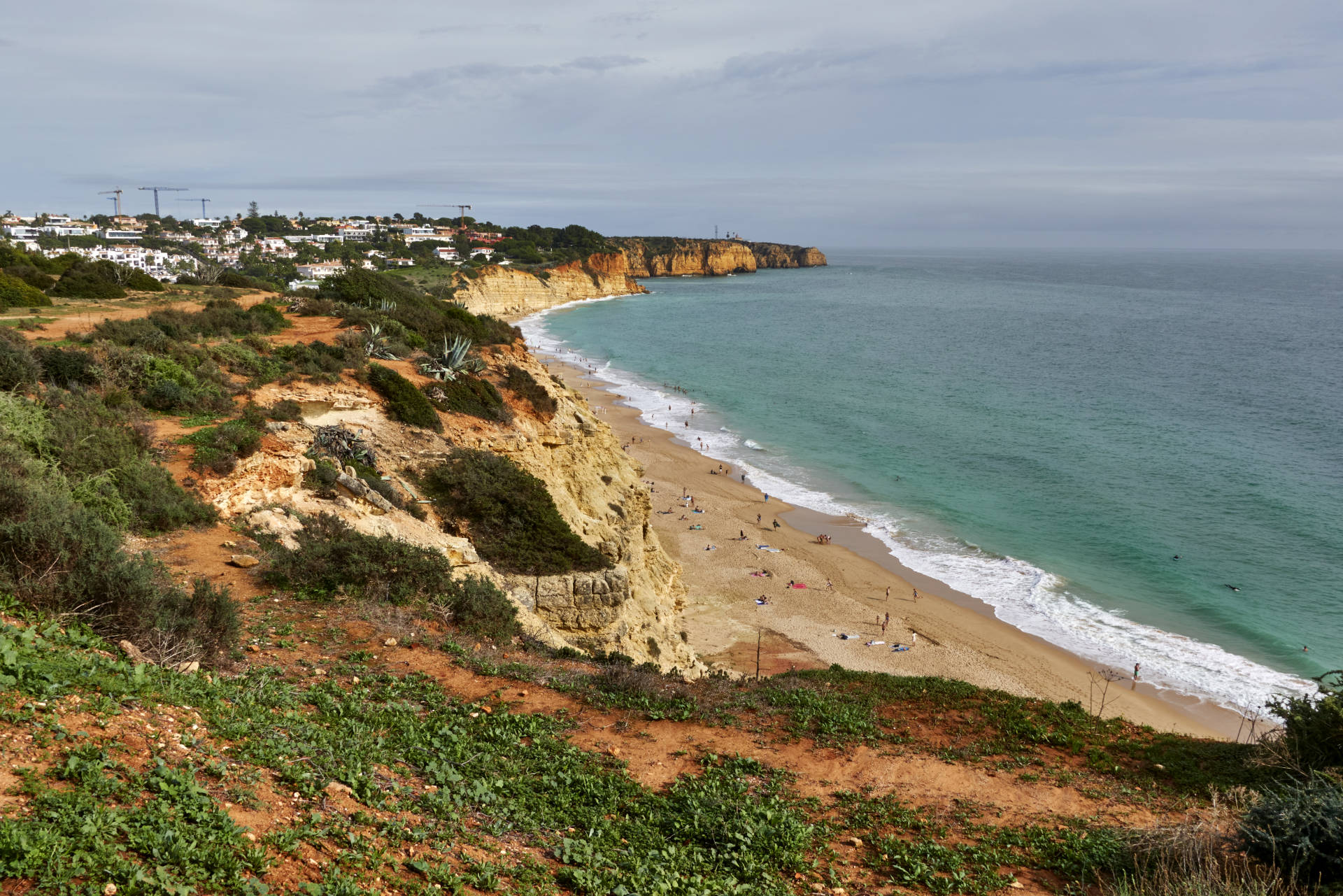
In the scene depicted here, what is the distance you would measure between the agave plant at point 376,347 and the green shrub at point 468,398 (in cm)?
214

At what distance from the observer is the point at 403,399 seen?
16641 mm

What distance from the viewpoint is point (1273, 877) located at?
561 cm

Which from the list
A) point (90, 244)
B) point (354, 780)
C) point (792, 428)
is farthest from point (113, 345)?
point (90, 244)

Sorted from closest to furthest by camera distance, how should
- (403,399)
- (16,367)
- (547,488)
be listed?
(16,367)
(403,399)
(547,488)

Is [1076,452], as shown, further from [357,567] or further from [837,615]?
[357,567]

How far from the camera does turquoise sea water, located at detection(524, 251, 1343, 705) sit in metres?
23.5

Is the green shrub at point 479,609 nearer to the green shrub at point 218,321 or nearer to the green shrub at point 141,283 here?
the green shrub at point 218,321

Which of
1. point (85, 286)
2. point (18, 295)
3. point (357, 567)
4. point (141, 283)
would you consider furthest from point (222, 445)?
point (141, 283)

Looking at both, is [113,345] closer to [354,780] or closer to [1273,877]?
[354,780]

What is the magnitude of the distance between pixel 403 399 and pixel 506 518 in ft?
13.4

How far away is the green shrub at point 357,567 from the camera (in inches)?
400

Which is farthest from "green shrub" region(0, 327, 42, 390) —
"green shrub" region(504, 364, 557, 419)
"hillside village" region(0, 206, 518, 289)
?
"hillside village" region(0, 206, 518, 289)

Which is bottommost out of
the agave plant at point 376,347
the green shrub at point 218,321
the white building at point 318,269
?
the agave plant at point 376,347

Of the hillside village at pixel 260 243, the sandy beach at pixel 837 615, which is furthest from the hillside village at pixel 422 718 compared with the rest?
the hillside village at pixel 260 243
